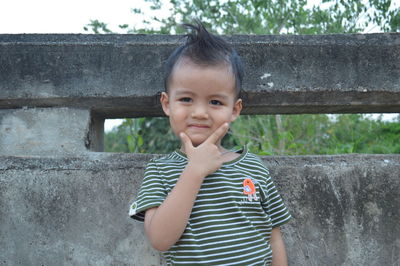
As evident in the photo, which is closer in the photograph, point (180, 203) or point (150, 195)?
point (180, 203)

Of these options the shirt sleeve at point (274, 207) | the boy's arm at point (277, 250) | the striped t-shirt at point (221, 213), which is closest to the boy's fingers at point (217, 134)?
the striped t-shirt at point (221, 213)

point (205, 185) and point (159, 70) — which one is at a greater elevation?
point (159, 70)

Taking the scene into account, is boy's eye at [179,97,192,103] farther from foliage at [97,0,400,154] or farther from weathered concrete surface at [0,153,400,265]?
foliage at [97,0,400,154]

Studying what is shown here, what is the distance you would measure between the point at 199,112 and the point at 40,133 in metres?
0.84

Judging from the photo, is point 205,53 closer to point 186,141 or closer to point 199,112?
point 199,112

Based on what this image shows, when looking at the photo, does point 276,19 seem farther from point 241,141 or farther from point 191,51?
point 191,51

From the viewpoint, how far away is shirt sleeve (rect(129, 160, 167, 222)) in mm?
1417

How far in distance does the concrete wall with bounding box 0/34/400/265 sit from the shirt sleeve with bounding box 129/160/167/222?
0.31 meters

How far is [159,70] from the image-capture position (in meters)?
1.88

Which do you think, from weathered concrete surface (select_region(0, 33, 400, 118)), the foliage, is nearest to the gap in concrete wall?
the foliage

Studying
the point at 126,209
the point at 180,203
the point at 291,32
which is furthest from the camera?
the point at 291,32

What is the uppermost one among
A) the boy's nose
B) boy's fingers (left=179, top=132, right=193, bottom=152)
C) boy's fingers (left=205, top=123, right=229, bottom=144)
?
the boy's nose

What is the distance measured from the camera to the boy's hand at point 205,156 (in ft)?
4.51

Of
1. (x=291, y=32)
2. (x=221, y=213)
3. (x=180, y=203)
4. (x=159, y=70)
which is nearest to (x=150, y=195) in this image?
(x=180, y=203)
